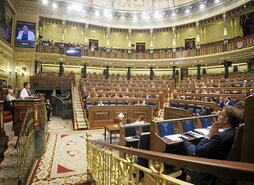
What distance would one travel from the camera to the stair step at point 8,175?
2.31 metres

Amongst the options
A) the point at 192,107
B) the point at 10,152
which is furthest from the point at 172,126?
the point at 192,107

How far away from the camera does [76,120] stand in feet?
23.6

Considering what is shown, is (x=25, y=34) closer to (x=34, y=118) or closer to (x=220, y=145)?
(x=34, y=118)

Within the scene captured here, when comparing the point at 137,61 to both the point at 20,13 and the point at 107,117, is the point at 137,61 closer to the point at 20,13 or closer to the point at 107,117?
the point at 107,117

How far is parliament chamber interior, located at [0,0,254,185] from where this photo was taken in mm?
1448

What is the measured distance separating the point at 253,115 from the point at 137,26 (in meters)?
16.7

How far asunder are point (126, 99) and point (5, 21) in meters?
9.15

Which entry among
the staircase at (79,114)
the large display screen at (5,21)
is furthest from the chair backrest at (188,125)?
the large display screen at (5,21)

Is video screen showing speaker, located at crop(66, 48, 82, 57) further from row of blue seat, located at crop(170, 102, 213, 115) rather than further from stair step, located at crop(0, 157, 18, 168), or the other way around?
stair step, located at crop(0, 157, 18, 168)

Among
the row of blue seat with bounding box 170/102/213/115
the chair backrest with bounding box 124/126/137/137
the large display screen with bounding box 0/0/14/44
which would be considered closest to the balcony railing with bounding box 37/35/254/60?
the large display screen with bounding box 0/0/14/44

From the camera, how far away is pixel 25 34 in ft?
36.9

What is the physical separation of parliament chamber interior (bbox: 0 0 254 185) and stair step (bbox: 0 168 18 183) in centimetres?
2

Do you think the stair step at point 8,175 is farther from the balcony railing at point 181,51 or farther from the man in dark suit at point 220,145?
the balcony railing at point 181,51

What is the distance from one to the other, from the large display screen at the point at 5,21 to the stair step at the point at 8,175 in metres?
9.21
